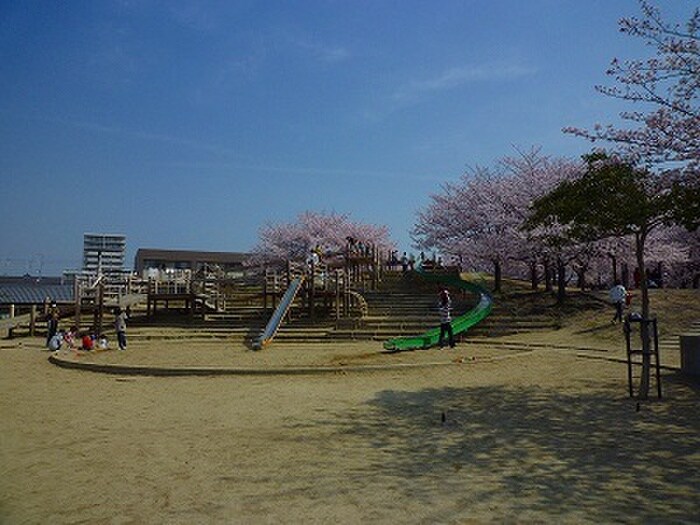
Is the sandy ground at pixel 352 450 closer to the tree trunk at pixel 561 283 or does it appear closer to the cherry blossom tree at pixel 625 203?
the cherry blossom tree at pixel 625 203

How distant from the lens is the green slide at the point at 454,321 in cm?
1684

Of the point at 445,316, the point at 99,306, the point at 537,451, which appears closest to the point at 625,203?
the point at 537,451

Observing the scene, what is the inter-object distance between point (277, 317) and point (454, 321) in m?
7.19

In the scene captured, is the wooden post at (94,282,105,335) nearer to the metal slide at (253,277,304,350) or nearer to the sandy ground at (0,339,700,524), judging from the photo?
the metal slide at (253,277,304,350)

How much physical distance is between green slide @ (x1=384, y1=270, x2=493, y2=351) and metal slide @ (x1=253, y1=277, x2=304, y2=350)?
461 cm

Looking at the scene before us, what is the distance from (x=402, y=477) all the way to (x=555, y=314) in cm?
1953

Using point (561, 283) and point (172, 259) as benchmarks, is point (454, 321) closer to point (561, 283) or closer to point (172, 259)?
point (561, 283)

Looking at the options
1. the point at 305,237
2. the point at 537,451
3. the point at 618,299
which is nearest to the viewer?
the point at 537,451

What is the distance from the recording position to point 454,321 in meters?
20.8

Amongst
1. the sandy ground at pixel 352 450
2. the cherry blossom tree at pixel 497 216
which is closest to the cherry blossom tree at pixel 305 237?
the cherry blossom tree at pixel 497 216

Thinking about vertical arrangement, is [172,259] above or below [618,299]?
above

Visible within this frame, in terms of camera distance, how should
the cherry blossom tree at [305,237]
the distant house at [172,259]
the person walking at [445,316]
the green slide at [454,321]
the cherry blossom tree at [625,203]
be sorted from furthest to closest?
1. the distant house at [172,259]
2. the cherry blossom tree at [305,237]
3. the green slide at [454,321]
4. the person walking at [445,316]
5. the cherry blossom tree at [625,203]

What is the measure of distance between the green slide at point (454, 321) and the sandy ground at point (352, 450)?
14.5 feet

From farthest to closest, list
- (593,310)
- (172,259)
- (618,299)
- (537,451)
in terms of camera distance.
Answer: (172,259) < (593,310) < (618,299) < (537,451)
